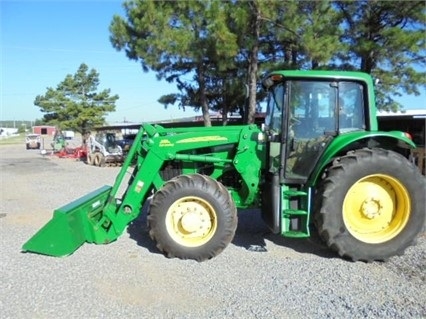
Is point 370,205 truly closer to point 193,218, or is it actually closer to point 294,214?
point 294,214

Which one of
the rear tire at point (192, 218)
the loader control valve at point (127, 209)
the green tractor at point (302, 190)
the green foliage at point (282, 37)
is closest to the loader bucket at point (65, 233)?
the green tractor at point (302, 190)

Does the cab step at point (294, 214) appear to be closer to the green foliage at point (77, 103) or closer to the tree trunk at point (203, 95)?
the tree trunk at point (203, 95)

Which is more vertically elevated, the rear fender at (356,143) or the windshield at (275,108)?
the windshield at (275,108)

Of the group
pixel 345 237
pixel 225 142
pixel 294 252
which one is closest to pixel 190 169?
pixel 225 142

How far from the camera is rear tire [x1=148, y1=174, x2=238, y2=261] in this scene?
5.34 meters

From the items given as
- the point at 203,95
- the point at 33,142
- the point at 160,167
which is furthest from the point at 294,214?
the point at 33,142

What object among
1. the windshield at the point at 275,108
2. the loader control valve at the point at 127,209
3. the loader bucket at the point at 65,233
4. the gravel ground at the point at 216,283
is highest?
the windshield at the point at 275,108

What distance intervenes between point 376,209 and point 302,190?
→ 0.91 metres

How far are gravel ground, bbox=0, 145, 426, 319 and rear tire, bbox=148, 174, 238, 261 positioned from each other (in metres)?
0.17

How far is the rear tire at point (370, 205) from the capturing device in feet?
16.8

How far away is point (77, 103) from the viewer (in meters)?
45.3

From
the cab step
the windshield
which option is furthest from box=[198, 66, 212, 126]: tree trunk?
the cab step

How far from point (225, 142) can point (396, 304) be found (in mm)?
2822

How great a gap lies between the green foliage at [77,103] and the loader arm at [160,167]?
39.7 metres
